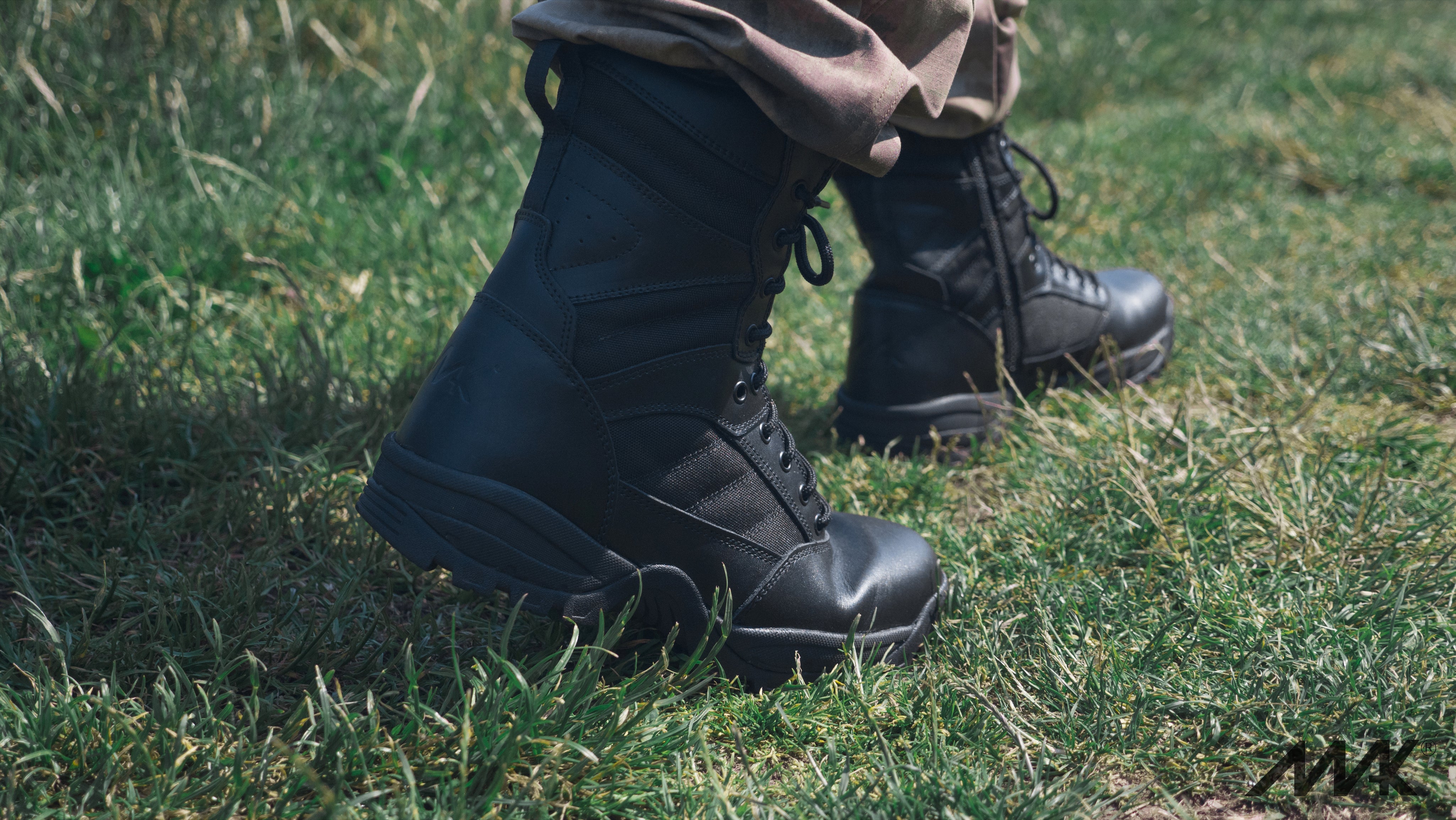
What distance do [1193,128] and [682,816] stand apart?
4.07 metres

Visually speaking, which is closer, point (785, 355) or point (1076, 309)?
point (1076, 309)

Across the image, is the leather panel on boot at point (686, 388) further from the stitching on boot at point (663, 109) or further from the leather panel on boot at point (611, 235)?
the stitching on boot at point (663, 109)

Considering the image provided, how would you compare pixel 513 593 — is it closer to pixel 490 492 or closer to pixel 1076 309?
pixel 490 492

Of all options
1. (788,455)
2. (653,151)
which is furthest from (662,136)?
(788,455)

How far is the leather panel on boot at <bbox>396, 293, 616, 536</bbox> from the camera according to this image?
1205 millimetres

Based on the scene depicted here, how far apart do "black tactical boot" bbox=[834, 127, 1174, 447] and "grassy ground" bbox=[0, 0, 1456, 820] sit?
11cm

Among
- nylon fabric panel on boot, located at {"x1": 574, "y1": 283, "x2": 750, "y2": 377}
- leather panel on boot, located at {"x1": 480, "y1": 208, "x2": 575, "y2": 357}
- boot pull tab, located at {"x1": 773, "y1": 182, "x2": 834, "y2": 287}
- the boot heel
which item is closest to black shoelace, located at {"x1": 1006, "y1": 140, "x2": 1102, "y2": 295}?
boot pull tab, located at {"x1": 773, "y1": 182, "x2": 834, "y2": 287}

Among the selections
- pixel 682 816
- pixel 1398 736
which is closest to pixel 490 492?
pixel 682 816

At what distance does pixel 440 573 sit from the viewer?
1549 mm

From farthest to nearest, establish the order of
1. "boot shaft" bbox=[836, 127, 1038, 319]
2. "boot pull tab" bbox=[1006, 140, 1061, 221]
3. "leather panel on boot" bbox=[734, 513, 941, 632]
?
"boot pull tab" bbox=[1006, 140, 1061, 221], "boot shaft" bbox=[836, 127, 1038, 319], "leather panel on boot" bbox=[734, 513, 941, 632]

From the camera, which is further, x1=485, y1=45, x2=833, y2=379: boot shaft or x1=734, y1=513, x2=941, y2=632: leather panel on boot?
x1=734, y1=513, x2=941, y2=632: leather panel on boot

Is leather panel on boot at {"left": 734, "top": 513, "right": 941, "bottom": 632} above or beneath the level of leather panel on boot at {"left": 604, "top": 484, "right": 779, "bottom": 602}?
beneath

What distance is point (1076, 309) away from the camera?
7.18ft

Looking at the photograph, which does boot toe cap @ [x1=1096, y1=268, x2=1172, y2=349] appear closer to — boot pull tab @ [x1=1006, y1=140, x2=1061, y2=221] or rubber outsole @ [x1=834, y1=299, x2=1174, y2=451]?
boot pull tab @ [x1=1006, y1=140, x2=1061, y2=221]
